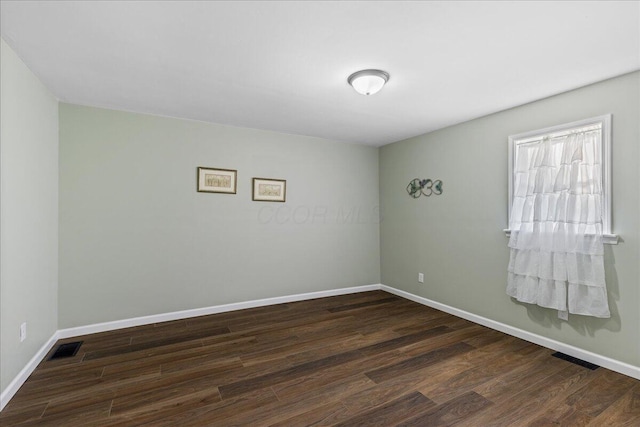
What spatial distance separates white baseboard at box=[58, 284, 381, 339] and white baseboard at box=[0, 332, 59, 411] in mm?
232

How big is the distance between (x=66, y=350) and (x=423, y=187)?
441 cm

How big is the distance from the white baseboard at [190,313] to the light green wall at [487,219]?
1.13 m

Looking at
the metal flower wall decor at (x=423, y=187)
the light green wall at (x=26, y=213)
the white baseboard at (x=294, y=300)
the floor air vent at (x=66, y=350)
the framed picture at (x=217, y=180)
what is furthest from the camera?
the metal flower wall decor at (x=423, y=187)

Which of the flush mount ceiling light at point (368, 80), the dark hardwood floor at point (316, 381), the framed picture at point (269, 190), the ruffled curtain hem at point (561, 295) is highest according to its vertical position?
the flush mount ceiling light at point (368, 80)

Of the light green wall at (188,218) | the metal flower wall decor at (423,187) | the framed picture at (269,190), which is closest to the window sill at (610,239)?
the metal flower wall decor at (423,187)

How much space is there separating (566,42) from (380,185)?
3.23 metres

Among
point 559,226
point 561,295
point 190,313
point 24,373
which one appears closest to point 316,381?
point 190,313

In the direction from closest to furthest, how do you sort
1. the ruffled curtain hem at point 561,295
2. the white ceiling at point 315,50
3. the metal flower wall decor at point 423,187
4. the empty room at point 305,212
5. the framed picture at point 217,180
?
the white ceiling at point 315,50, the empty room at point 305,212, the ruffled curtain hem at point 561,295, the framed picture at point 217,180, the metal flower wall decor at point 423,187

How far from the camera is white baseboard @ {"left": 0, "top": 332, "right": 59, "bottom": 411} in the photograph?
200cm

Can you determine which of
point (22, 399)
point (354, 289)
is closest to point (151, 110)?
point (22, 399)

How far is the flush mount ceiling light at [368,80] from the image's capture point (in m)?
2.43

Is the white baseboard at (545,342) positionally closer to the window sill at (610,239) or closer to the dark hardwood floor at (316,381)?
the dark hardwood floor at (316,381)

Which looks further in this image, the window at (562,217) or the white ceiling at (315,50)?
the window at (562,217)

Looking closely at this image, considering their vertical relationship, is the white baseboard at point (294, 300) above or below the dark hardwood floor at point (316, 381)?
above
